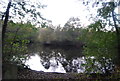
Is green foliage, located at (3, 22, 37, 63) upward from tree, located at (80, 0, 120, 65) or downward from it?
downward

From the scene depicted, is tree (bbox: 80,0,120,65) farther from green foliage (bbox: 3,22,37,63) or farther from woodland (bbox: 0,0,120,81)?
green foliage (bbox: 3,22,37,63)

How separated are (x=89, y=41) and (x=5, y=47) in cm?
141

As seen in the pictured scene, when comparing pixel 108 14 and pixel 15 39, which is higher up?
pixel 108 14

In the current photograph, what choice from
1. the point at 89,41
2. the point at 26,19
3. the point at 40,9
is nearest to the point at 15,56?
the point at 26,19

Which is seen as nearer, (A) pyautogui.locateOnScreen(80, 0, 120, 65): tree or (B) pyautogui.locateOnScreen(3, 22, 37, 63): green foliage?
(A) pyautogui.locateOnScreen(80, 0, 120, 65): tree

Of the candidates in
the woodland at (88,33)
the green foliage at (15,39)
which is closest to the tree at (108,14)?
the woodland at (88,33)

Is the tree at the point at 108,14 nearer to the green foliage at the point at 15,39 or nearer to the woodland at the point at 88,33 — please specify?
the woodland at the point at 88,33

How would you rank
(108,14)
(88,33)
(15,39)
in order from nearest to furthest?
(108,14) → (15,39) → (88,33)

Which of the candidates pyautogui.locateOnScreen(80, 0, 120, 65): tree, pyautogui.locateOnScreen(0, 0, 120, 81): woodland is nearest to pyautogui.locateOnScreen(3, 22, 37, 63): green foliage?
pyautogui.locateOnScreen(0, 0, 120, 81): woodland

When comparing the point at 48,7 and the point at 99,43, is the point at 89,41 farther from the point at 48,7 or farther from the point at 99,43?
the point at 48,7

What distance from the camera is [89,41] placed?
224 centimetres

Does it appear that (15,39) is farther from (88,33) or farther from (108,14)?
(108,14)

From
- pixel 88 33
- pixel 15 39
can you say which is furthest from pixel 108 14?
pixel 15 39

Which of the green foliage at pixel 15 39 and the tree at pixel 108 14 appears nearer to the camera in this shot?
the tree at pixel 108 14
